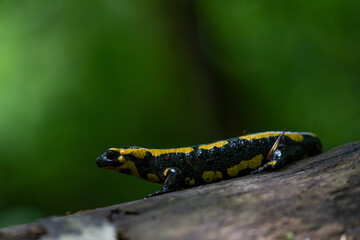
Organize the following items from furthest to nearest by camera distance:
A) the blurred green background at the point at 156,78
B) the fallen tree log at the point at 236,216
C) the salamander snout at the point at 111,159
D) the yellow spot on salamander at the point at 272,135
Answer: the blurred green background at the point at 156,78 → the yellow spot on salamander at the point at 272,135 → the salamander snout at the point at 111,159 → the fallen tree log at the point at 236,216

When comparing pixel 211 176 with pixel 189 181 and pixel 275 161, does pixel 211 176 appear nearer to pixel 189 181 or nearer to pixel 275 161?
pixel 189 181

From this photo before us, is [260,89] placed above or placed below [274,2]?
below

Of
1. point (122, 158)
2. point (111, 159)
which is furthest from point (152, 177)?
point (111, 159)

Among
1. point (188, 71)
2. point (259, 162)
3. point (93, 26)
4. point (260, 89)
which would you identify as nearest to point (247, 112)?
point (260, 89)

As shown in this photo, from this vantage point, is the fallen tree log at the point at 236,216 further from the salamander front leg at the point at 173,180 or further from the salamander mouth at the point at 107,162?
the salamander mouth at the point at 107,162

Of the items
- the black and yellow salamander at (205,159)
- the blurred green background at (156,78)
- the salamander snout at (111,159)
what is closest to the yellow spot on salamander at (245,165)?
the black and yellow salamander at (205,159)

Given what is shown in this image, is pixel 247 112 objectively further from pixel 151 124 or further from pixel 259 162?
pixel 259 162
